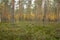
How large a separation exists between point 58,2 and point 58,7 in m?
0.21

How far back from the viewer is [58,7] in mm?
5363

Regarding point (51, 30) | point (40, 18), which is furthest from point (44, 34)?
point (40, 18)

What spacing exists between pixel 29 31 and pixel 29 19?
A: 0.57 m

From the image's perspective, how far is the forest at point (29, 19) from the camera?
4652 millimetres

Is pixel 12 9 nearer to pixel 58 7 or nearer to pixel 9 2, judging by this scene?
pixel 9 2

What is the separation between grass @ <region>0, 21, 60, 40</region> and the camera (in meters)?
4.56

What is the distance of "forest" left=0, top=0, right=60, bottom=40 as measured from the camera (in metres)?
4.65

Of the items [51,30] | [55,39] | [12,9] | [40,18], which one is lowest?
[55,39]

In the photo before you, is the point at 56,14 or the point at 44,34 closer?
the point at 44,34

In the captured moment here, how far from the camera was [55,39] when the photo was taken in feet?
15.4

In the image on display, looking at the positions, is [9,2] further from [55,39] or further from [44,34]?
[55,39]

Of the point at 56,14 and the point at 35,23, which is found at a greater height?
the point at 56,14

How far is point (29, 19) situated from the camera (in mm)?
5094

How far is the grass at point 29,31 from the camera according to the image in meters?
4.56
